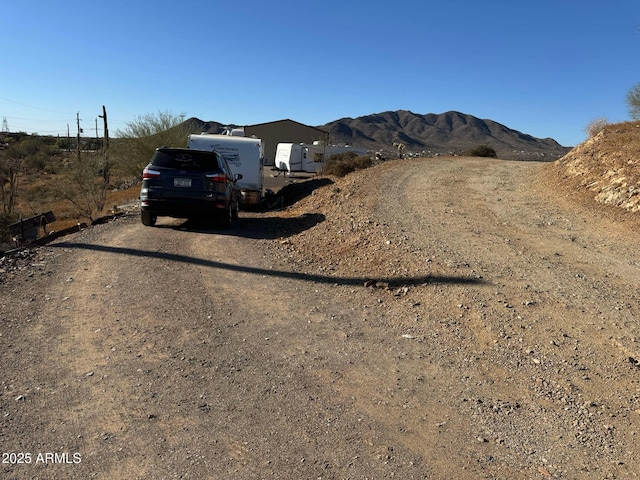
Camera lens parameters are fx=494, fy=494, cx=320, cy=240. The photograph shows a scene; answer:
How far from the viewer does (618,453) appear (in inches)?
127

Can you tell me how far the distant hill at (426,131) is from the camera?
Answer: 511 ft

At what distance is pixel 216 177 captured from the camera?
11023 mm

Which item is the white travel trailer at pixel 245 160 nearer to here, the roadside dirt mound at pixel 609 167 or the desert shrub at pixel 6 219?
the desert shrub at pixel 6 219

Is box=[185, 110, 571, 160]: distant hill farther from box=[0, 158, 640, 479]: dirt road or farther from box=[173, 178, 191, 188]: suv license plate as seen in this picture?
box=[0, 158, 640, 479]: dirt road

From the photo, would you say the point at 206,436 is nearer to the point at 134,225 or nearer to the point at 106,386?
the point at 106,386

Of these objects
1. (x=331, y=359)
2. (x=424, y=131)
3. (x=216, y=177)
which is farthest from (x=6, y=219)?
(x=424, y=131)

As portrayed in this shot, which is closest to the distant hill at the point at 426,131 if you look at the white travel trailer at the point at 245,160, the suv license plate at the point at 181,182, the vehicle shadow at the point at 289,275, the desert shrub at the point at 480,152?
the desert shrub at the point at 480,152

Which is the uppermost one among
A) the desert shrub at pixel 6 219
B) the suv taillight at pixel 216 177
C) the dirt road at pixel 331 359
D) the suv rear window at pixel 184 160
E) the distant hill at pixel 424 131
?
the distant hill at pixel 424 131

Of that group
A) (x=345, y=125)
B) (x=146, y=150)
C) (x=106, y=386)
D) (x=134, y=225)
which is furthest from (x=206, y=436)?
(x=345, y=125)

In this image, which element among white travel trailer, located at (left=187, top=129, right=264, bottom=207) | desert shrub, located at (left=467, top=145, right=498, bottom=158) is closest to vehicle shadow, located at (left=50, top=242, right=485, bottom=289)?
white travel trailer, located at (left=187, top=129, right=264, bottom=207)

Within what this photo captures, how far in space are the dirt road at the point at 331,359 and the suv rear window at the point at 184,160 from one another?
2650 millimetres

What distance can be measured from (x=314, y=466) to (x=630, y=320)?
397 centimetres

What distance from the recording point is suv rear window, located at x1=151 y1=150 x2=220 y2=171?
1101cm

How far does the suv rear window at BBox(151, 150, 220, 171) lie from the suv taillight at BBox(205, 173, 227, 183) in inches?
6.9
